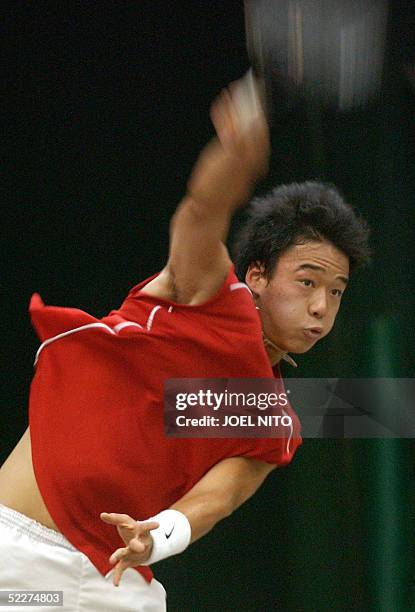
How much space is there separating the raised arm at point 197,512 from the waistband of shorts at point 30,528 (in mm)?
121

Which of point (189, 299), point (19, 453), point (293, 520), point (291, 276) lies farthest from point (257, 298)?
point (293, 520)

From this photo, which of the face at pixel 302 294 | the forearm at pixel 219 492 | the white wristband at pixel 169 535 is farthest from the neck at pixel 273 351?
the white wristband at pixel 169 535

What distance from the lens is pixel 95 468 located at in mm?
1027

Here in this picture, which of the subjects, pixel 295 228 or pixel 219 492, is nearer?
pixel 219 492

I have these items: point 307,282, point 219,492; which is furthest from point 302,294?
point 219,492

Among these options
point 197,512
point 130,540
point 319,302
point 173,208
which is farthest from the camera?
point 173,208

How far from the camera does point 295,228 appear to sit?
3.85 ft

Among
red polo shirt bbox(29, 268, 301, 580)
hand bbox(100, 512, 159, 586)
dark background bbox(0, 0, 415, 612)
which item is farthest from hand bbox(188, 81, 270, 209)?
dark background bbox(0, 0, 415, 612)

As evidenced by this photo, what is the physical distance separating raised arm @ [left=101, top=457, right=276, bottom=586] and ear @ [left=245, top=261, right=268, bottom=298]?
8.0 inches

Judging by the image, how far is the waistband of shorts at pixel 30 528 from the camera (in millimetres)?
1005

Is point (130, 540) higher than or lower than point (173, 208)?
lower

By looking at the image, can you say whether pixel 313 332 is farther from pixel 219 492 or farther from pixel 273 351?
pixel 219 492

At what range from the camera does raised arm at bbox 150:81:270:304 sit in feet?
2.81

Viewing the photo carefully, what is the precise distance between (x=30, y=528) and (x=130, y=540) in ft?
0.63
